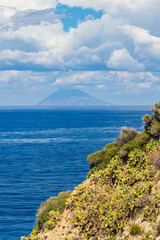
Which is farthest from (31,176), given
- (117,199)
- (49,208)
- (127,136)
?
(117,199)

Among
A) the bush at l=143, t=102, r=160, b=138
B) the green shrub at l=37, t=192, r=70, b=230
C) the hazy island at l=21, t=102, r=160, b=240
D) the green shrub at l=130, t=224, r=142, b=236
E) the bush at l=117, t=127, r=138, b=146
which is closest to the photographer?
the green shrub at l=130, t=224, r=142, b=236

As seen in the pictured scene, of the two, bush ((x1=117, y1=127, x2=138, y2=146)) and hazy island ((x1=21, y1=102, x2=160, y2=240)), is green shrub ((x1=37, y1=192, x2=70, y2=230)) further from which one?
bush ((x1=117, y1=127, x2=138, y2=146))

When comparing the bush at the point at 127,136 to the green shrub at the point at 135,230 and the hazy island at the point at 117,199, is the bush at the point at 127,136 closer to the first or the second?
the hazy island at the point at 117,199

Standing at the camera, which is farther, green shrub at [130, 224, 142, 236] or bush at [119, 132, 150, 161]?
bush at [119, 132, 150, 161]

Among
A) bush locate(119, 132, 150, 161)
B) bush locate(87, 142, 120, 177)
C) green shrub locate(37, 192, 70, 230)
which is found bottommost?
green shrub locate(37, 192, 70, 230)

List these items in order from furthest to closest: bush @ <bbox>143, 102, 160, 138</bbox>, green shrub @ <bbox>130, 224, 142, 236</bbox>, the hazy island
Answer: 1. bush @ <bbox>143, 102, 160, 138</bbox>
2. the hazy island
3. green shrub @ <bbox>130, 224, 142, 236</bbox>

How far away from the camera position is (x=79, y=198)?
1870 centimetres

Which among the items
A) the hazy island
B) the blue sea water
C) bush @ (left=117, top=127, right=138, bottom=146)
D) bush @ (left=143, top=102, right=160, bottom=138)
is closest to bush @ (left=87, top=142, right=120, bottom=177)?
the hazy island

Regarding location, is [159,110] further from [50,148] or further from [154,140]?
[50,148]

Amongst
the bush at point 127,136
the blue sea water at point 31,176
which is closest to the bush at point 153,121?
the bush at point 127,136

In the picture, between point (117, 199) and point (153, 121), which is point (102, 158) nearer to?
point (153, 121)

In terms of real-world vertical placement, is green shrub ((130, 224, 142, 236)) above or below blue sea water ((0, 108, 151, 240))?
above

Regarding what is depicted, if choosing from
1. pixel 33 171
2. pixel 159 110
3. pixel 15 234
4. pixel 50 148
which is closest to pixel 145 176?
pixel 159 110

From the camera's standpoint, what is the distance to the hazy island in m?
15.4
